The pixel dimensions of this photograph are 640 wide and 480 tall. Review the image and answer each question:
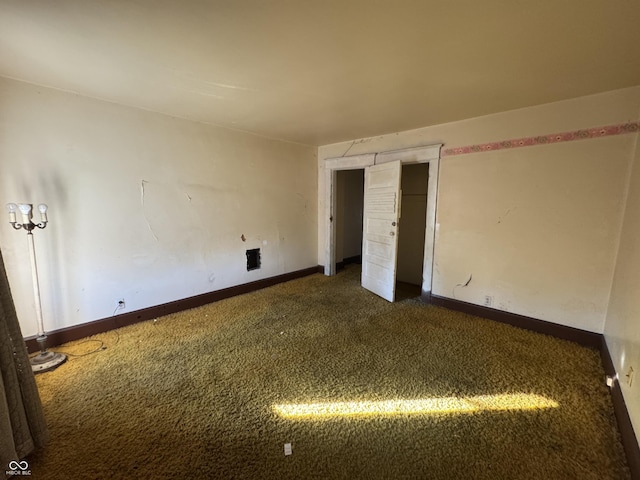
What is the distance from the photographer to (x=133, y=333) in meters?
2.66

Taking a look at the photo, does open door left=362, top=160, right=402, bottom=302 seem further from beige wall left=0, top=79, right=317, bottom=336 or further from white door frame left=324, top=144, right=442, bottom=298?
beige wall left=0, top=79, right=317, bottom=336

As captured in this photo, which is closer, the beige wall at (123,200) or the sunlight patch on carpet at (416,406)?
the sunlight patch on carpet at (416,406)

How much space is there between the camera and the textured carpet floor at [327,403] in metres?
1.36

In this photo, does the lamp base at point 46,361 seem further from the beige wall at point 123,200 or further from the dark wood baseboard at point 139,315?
the beige wall at point 123,200

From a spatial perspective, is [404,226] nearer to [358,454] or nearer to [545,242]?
[545,242]

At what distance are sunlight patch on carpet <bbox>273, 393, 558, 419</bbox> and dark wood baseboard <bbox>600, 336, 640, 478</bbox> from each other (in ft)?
0.97

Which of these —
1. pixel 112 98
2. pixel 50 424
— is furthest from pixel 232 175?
pixel 50 424

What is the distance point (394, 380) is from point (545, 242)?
205 cm

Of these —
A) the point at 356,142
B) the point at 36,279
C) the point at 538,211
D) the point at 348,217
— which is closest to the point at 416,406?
the point at 538,211

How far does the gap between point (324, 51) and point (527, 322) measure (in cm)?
313

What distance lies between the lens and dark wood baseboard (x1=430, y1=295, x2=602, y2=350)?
8.11ft

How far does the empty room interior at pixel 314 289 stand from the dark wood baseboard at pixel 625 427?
22 millimetres

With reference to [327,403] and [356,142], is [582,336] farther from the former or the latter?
[356,142]

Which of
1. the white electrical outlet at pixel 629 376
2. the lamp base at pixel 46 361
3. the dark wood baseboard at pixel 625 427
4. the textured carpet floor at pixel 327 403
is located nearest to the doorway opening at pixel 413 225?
the textured carpet floor at pixel 327 403
